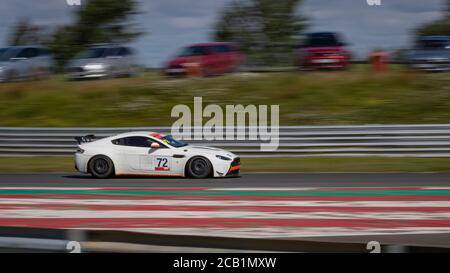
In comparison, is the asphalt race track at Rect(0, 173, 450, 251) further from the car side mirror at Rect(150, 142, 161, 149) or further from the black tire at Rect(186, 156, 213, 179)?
the car side mirror at Rect(150, 142, 161, 149)

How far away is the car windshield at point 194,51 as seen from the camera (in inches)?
1001

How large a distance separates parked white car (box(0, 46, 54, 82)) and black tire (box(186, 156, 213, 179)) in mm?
14011

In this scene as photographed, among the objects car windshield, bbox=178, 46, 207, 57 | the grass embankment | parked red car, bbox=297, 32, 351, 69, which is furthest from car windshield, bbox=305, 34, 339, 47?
car windshield, bbox=178, 46, 207, 57

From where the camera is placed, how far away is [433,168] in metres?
16.1

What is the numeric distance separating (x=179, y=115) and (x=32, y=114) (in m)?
5.47

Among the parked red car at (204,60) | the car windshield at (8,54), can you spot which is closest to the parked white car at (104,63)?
the parked red car at (204,60)

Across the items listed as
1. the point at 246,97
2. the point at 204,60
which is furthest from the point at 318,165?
the point at 204,60

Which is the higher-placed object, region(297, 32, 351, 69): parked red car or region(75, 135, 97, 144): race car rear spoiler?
region(297, 32, 351, 69): parked red car

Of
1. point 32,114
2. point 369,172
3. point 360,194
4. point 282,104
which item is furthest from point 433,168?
point 32,114

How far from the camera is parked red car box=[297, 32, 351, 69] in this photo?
82.8ft

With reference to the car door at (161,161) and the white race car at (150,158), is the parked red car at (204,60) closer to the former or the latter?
the white race car at (150,158)

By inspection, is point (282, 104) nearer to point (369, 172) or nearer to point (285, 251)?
point (369, 172)

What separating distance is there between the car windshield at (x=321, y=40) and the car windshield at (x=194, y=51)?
3731 mm
